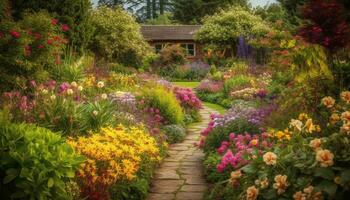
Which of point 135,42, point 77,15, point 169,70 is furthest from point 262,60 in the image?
point 77,15

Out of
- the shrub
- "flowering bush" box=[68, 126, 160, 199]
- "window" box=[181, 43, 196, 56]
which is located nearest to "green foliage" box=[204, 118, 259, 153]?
"flowering bush" box=[68, 126, 160, 199]

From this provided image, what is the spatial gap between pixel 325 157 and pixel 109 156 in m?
2.67

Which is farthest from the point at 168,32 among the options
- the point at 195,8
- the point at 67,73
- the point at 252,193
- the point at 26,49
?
the point at 252,193

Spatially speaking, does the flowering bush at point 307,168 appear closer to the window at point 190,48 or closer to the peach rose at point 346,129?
the peach rose at point 346,129

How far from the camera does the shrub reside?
9.85 meters

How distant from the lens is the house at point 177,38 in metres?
41.1

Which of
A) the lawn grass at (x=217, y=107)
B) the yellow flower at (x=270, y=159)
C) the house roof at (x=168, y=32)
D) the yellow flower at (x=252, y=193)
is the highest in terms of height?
the house roof at (x=168, y=32)

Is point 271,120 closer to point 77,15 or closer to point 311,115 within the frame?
point 311,115

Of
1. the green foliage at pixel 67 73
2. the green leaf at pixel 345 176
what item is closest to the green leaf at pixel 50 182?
the green leaf at pixel 345 176

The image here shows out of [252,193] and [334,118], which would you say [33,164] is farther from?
[334,118]

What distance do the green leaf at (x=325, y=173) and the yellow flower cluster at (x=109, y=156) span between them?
2398mm

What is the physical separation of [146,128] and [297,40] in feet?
9.41

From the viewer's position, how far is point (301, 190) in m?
4.02

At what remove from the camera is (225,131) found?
8039 millimetres
